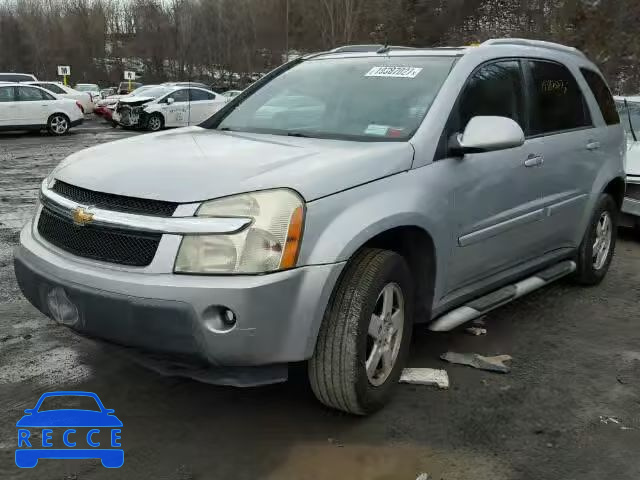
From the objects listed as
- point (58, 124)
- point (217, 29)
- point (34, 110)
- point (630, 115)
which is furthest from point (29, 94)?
point (217, 29)

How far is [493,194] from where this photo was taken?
12.6 ft

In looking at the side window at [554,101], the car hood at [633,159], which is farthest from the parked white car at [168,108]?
the side window at [554,101]

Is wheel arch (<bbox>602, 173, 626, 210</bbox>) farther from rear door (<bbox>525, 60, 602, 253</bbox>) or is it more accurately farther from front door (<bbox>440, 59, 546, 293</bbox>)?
front door (<bbox>440, 59, 546, 293</bbox>)

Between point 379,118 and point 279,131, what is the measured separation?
23.0 inches

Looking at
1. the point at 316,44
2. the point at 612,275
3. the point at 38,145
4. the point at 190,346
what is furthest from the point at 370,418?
the point at 316,44

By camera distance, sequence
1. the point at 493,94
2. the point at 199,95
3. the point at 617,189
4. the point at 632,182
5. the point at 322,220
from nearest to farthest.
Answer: the point at 322,220
the point at 493,94
the point at 617,189
the point at 632,182
the point at 199,95

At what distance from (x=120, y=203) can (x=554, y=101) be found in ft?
10.3

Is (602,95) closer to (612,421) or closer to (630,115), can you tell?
(612,421)

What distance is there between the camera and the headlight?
8.94ft

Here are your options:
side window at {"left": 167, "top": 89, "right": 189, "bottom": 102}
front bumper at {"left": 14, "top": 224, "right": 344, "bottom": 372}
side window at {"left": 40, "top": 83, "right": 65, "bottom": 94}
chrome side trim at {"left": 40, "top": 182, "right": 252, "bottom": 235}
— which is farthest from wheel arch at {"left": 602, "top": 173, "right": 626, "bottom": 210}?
side window at {"left": 40, "top": 83, "right": 65, "bottom": 94}

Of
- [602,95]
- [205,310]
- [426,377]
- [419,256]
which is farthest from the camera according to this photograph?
[602,95]

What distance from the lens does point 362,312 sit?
9.86 feet

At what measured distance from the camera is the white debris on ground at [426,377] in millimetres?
3633

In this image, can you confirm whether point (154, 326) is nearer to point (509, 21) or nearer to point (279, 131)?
point (279, 131)
